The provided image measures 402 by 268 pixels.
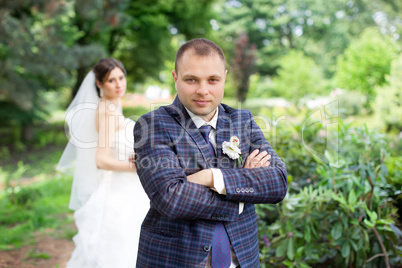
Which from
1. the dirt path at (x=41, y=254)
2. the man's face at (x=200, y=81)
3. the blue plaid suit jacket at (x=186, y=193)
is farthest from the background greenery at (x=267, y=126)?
the man's face at (x=200, y=81)

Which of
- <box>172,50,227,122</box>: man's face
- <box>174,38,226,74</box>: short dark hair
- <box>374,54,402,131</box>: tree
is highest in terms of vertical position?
<box>374,54,402,131</box>: tree

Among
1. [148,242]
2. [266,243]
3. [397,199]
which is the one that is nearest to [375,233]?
[397,199]

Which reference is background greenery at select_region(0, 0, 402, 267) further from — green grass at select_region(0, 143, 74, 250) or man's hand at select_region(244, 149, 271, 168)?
man's hand at select_region(244, 149, 271, 168)

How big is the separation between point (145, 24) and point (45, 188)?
976 cm


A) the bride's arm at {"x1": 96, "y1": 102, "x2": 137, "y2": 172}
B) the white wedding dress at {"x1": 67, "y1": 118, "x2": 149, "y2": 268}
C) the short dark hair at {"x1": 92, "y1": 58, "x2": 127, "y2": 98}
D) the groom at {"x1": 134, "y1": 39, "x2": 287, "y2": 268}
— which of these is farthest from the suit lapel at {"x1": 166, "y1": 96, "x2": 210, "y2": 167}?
the short dark hair at {"x1": 92, "y1": 58, "x2": 127, "y2": 98}

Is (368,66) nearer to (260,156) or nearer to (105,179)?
(105,179)

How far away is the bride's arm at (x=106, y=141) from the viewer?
308 cm

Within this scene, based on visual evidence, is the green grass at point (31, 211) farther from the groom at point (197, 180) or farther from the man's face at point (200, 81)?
the man's face at point (200, 81)

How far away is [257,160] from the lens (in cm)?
172

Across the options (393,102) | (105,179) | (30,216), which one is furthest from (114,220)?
(393,102)

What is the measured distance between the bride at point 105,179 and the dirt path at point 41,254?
0.84 metres

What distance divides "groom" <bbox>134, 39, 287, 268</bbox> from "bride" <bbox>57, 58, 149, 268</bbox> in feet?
4.48

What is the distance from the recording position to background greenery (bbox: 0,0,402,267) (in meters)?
2.85

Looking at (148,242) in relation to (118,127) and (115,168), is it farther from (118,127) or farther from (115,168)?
(118,127)
